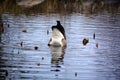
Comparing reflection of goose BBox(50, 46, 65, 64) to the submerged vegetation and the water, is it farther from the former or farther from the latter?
the submerged vegetation

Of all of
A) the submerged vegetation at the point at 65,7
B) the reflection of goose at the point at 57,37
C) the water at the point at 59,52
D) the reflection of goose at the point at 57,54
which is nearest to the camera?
the water at the point at 59,52

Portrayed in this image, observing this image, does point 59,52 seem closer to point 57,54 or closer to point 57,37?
point 57,54

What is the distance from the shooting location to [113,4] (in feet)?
181

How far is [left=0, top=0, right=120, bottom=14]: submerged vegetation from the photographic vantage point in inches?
1768

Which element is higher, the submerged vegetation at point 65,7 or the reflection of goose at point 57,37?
the submerged vegetation at point 65,7

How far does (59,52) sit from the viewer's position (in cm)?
2434

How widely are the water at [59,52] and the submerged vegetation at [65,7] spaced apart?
7983 millimetres

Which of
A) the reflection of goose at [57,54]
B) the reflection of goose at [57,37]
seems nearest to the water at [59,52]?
the reflection of goose at [57,54]

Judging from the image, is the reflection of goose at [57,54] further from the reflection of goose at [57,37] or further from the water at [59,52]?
the reflection of goose at [57,37]

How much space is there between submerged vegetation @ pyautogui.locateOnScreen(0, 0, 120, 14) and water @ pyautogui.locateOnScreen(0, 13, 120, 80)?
314 inches

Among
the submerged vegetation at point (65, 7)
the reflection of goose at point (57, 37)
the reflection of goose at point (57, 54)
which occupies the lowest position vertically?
the reflection of goose at point (57, 54)

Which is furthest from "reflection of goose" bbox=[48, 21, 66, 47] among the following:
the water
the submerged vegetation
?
the submerged vegetation

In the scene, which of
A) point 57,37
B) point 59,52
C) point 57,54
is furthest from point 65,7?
point 57,54

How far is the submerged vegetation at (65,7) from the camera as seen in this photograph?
1768 inches
